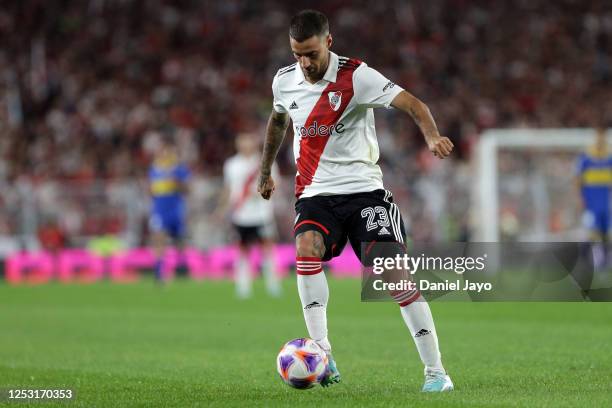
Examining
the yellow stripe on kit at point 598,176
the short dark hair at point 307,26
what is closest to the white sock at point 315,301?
the short dark hair at point 307,26

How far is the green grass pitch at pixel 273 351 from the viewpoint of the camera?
684 cm

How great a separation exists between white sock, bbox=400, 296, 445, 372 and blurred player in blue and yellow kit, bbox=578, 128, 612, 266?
1307cm

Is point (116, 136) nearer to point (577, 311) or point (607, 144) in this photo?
point (607, 144)

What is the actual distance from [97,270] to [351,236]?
17.5 metres

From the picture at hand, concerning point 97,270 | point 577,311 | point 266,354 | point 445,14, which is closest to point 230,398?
point 266,354

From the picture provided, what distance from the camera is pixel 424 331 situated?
683 centimetres

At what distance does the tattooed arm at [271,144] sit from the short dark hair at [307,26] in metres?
0.78

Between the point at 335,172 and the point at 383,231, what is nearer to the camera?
the point at 383,231

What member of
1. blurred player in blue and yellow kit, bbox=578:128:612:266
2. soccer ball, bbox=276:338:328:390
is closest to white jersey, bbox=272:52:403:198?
soccer ball, bbox=276:338:328:390

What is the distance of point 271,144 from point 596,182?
13070 millimetres

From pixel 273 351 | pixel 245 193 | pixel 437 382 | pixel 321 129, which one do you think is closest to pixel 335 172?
pixel 321 129

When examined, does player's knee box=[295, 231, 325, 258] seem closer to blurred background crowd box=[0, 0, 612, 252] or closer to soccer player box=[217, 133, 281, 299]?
soccer player box=[217, 133, 281, 299]

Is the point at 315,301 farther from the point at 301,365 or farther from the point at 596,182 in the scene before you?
the point at 596,182

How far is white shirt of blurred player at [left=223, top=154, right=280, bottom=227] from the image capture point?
18344mm
